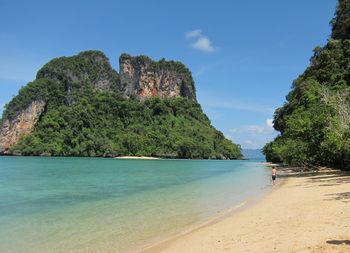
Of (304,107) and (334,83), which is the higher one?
(334,83)

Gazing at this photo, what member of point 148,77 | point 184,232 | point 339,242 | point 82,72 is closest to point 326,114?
point 184,232

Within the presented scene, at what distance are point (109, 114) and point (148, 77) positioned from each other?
31.3 metres

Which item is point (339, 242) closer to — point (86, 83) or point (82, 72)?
point (86, 83)

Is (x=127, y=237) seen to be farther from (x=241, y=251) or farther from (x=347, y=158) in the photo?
(x=347, y=158)

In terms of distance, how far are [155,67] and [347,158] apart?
155398 mm

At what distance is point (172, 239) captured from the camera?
11.8m

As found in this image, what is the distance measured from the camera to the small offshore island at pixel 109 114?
142 m

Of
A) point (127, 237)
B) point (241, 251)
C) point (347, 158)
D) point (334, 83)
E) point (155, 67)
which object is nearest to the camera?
point (241, 251)

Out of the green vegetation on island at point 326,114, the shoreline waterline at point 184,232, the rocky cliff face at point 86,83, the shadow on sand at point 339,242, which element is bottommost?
the shoreline waterline at point 184,232

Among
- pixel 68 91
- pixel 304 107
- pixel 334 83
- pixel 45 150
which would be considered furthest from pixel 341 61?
pixel 68 91

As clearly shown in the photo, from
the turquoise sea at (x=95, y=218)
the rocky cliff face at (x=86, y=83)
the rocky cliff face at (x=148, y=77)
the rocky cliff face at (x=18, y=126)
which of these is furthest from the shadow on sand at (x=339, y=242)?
the rocky cliff face at (x=148, y=77)

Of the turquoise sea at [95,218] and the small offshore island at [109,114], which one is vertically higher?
the small offshore island at [109,114]

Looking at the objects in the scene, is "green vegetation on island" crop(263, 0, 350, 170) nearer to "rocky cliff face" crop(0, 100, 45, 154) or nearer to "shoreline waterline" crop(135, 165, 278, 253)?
"shoreline waterline" crop(135, 165, 278, 253)

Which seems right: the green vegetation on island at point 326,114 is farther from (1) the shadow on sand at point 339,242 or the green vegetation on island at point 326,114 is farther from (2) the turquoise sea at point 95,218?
(1) the shadow on sand at point 339,242
